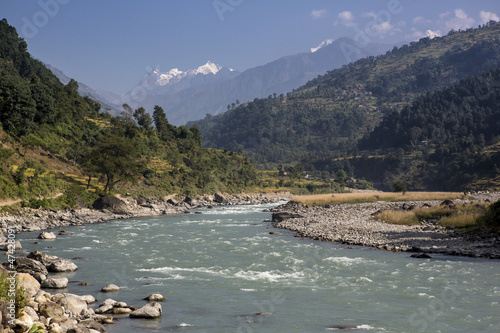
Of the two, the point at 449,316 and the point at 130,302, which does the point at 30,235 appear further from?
the point at 449,316

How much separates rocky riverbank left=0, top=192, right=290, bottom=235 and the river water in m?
12.7

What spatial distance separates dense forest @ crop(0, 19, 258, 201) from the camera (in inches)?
2721

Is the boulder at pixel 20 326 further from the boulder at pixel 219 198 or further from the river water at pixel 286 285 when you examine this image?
the boulder at pixel 219 198

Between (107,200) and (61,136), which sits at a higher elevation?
(61,136)

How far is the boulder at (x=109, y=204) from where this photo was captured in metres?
70.0

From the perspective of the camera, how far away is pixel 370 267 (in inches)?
→ 1075

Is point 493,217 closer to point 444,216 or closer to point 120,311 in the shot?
point 444,216

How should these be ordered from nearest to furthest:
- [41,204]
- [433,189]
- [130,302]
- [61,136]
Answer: [130,302] → [41,204] → [61,136] → [433,189]

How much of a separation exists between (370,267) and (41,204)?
49798 millimetres

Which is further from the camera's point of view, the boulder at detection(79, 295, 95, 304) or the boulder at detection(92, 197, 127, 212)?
the boulder at detection(92, 197, 127, 212)

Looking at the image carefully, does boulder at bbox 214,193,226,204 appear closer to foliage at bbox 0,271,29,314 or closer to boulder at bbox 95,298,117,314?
boulder at bbox 95,298,117,314

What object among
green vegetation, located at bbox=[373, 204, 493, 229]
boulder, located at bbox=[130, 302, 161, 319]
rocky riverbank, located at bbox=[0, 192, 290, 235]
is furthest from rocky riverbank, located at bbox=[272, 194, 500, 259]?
rocky riverbank, located at bbox=[0, 192, 290, 235]

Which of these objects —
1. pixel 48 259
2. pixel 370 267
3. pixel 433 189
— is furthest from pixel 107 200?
pixel 433 189

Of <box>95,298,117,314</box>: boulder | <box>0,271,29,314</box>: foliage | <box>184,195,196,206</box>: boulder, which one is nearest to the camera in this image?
<box>0,271,29,314</box>: foliage
